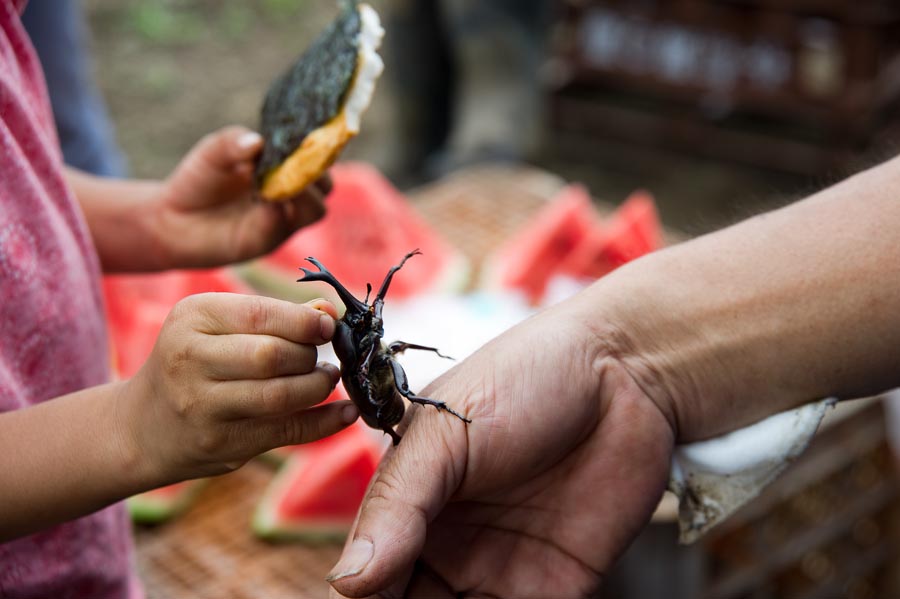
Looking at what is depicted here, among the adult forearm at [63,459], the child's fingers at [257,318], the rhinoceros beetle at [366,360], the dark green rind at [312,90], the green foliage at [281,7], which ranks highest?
the dark green rind at [312,90]

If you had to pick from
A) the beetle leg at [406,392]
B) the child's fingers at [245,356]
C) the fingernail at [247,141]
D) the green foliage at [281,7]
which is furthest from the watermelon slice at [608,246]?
the green foliage at [281,7]

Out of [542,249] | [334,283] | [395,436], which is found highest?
[334,283]

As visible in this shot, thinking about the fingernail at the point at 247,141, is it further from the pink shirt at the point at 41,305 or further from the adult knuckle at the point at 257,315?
the adult knuckle at the point at 257,315

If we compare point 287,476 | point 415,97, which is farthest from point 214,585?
point 415,97

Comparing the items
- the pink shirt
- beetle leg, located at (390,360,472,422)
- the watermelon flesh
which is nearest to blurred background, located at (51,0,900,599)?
the watermelon flesh

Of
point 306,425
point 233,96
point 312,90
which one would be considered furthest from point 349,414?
point 233,96

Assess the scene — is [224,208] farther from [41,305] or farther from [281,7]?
[281,7]
